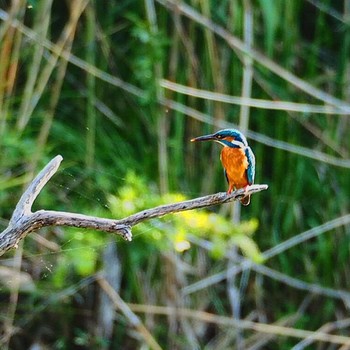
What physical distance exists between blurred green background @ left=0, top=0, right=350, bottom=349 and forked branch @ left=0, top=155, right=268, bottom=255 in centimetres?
129

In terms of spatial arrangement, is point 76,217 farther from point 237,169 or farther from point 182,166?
point 182,166

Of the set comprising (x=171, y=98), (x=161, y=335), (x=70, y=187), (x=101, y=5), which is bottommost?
(x=161, y=335)

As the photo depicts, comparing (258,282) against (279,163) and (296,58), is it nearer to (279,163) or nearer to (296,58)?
(279,163)

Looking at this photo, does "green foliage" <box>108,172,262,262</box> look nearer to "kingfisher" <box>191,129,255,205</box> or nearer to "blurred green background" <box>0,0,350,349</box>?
"blurred green background" <box>0,0,350,349</box>

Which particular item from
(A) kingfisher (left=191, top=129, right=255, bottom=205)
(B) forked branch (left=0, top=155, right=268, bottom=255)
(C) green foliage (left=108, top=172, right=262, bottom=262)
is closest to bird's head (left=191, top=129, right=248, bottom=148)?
(A) kingfisher (left=191, top=129, right=255, bottom=205)

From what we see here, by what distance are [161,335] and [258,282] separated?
33 cm

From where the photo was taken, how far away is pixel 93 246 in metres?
2.73

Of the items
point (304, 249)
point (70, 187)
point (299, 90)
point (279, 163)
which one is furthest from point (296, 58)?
point (70, 187)

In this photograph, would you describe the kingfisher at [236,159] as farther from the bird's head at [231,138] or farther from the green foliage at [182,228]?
the green foliage at [182,228]

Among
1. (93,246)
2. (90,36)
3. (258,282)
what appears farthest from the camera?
(258,282)

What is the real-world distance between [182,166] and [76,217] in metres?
1.63

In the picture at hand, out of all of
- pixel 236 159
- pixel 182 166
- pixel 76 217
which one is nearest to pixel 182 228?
pixel 182 166

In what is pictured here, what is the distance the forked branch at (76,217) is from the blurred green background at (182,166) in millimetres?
1294

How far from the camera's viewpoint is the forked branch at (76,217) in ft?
4.45
